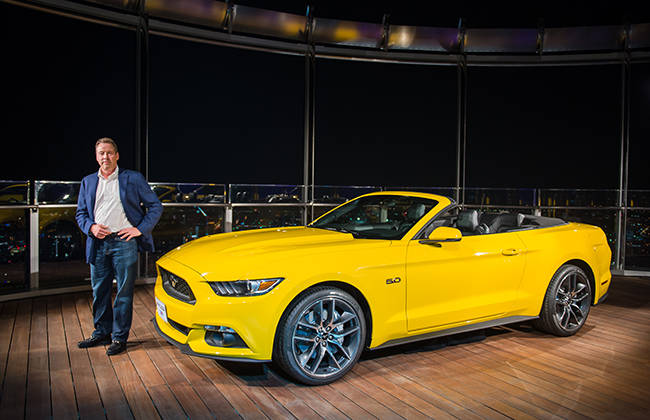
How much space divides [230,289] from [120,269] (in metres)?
1.50

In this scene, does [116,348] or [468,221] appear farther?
[468,221]

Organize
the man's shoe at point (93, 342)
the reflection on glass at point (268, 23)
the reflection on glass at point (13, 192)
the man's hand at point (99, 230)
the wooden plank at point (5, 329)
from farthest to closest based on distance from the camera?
1. the reflection on glass at point (268, 23)
2. the reflection on glass at point (13, 192)
3. the man's shoe at point (93, 342)
4. the man's hand at point (99, 230)
5. the wooden plank at point (5, 329)

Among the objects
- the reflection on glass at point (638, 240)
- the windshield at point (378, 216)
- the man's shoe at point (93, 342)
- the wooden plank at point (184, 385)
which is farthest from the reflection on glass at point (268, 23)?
the reflection on glass at point (638, 240)

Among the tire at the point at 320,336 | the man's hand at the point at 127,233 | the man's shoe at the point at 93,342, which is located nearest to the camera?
the tire at the point at 320,336

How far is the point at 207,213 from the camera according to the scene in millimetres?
7859

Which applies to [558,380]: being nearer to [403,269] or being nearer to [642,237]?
[403,269]

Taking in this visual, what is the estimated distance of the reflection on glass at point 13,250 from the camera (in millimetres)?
6109

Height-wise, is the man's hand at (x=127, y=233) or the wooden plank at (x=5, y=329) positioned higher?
the man's hand at (x=127, y=233)

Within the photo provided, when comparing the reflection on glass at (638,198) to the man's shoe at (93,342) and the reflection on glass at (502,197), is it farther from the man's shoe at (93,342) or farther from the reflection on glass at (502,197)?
the man's shoe at (93,342)

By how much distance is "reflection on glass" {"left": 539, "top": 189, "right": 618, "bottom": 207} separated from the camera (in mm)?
8789

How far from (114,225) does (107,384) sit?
139 centimetres

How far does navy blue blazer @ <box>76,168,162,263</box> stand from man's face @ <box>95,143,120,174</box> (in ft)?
0.31

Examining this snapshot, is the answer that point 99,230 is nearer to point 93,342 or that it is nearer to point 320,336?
point 93,342

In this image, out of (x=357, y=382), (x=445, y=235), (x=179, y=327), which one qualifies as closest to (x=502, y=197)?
(x=445, y=235)
